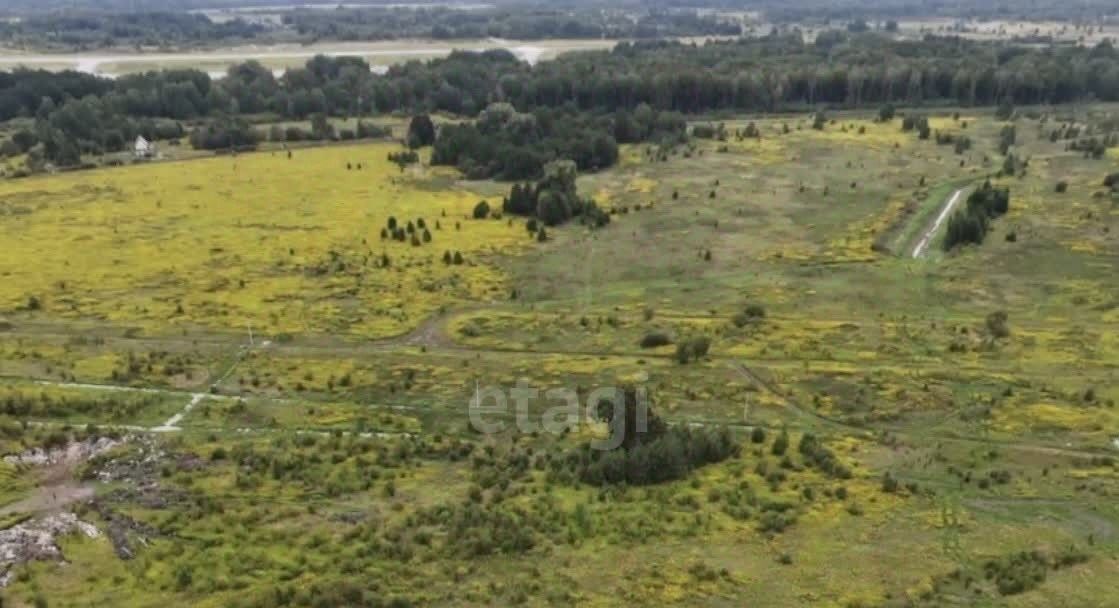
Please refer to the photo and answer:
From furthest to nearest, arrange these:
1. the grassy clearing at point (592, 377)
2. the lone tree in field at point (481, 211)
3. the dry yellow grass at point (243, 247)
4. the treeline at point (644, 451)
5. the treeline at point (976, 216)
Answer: the lone tree in field at point (481, 211) → the treeline at point (976, 216) → the dry yellow grass at point (243, 247) → the treeline at point (644, 451) → the grassy clearing at point (592, 377)

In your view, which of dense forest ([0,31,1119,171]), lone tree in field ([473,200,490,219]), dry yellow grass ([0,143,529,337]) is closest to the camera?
dry yellow grass ([0,143,529,337])

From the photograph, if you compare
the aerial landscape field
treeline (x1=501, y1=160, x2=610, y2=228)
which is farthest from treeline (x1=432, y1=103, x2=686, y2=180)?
treeline (x1=501, y1=160, x2=610, y2=228)

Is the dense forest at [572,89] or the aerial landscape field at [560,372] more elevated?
the dense forest at [572,89]

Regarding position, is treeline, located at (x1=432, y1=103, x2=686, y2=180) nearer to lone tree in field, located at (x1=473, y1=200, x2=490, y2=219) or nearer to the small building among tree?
lone tree in field, located at (x1=473, y1=200, x2=490, y2=219)

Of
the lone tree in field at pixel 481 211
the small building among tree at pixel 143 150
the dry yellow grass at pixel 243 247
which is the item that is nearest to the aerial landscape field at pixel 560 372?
the dry yellow grass at pixel 243 247

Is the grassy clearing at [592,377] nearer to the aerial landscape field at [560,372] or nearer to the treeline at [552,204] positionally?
the aerial landscape field at [560,372]

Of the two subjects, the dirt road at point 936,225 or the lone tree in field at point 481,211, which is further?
the lone tree in field at point 481,211

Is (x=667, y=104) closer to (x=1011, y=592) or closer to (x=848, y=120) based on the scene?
(x=848, y=120)
